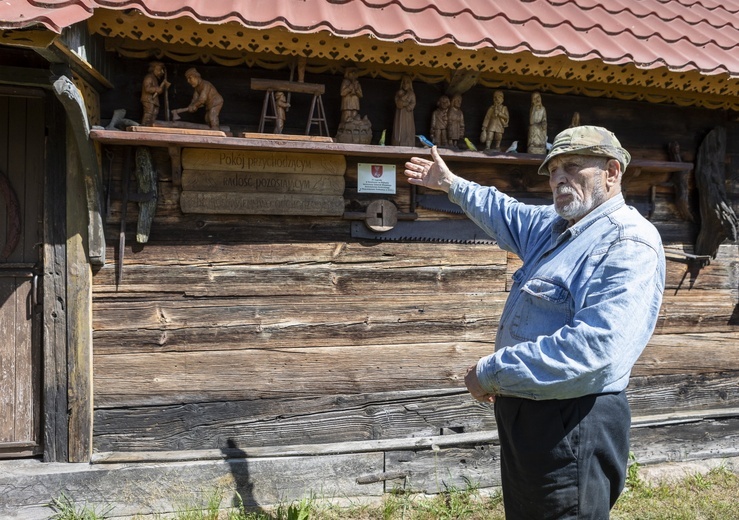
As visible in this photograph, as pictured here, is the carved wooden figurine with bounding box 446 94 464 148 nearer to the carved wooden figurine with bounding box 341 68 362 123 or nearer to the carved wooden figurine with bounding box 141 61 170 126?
the carved wooden figurine with bounding box 341 68 362 123

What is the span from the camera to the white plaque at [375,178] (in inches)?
154

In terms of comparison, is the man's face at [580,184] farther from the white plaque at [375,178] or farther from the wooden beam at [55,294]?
the wooden beam at [55,294]

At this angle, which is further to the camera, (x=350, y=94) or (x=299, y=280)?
(x=299, y=280)

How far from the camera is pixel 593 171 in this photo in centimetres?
214

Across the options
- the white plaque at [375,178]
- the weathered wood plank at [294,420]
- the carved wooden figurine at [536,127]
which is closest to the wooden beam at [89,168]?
the weathered wood plank at [294,420]

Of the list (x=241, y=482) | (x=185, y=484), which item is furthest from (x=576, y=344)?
(x=185, y=484)

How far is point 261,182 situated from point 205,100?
585mm

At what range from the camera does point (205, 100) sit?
3.55m

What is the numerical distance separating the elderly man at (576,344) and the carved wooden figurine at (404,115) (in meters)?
1.78

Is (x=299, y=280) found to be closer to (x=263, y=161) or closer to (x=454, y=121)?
(x=263, y=161)

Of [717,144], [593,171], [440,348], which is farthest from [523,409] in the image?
[717,144]

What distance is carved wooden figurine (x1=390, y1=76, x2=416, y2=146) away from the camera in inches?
152

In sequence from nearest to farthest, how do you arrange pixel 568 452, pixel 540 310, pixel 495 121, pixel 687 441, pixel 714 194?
pixel 568 452 → pixel 540 310 → pixel 495 121 → pixel 714 194 → pixel 687 441

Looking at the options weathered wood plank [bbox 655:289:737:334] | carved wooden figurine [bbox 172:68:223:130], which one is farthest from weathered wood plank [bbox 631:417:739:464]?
carved wooden figurine [bbox 172:68:223:130]
